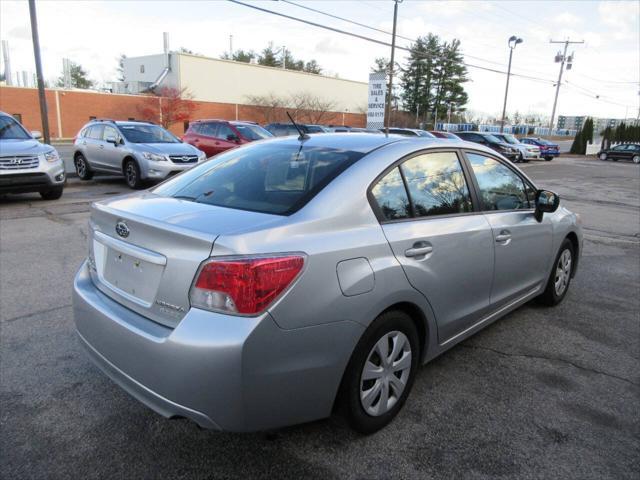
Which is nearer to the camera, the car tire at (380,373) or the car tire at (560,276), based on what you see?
the car tire at (380,373)

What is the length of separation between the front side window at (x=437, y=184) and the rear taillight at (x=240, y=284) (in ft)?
3.75

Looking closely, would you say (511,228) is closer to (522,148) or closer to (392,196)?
(392,196)

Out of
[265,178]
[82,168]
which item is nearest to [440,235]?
[265,178]

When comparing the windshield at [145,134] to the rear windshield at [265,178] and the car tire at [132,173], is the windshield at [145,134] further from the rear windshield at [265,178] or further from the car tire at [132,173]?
the rear windshield at [265,178]

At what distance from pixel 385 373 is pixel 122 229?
1.59 meters

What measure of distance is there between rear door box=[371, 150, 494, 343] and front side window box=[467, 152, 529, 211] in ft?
0.66

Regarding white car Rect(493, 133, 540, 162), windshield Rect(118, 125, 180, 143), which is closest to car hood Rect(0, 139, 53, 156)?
windshield Rect(118, 125, 180, 143)

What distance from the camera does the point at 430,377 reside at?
338cm

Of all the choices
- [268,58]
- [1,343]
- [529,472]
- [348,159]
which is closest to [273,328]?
[348,159]

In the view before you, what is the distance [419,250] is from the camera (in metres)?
2.76

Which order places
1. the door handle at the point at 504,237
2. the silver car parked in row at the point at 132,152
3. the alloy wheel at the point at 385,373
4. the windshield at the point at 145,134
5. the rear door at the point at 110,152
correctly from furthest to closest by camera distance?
the windshield at the point at 145,134
the rear door at the point at 110,152
the silver car parked in row at the point at 132,152
the door handle at the point at 504,237
the alloy wheel at the point at 385,373

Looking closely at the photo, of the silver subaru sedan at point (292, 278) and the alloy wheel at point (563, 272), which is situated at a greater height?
the silver subaru sedan at point (292, 278)

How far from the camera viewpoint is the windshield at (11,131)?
9.46 meters

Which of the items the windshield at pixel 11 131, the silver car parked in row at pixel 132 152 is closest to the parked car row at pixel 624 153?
the silver car parked in row at pixel 132 152
